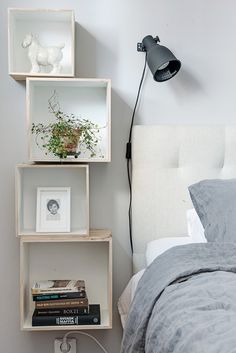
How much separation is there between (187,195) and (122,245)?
39 centimetres

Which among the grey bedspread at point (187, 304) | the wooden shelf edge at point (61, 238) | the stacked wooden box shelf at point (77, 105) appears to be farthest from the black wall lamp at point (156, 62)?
the grey bedspread at point (187, 304)

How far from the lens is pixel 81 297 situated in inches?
75.7

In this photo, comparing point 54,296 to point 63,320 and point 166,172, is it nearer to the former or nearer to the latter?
point 63,320

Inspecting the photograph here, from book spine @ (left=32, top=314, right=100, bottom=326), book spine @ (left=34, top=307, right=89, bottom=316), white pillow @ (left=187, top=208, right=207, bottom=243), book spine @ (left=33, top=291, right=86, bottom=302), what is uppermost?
white pillow @ (left=187, top=208, right=207, bottom=243)

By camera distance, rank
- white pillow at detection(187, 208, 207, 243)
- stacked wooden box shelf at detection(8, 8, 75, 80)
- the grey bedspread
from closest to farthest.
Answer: the grey bedspread, white pillow at detection(187, 208, 207, 243), stacked wooden box shelf at detection(8, 8, 75, 80)

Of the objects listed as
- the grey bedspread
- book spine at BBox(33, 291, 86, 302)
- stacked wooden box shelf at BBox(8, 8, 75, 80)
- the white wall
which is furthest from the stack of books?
stacked wooden box shelf at BBox(8, 8, 75, 80)

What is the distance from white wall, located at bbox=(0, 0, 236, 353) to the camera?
2078 mm

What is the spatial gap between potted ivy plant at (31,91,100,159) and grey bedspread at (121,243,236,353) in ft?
2.23

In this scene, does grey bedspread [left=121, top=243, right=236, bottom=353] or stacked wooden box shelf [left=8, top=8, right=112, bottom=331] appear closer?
grey bedspread [left=121, top=243, right=236, bottom=353]

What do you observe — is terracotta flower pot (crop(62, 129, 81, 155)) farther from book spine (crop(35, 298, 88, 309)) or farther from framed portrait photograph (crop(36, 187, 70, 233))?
book spine (crop(35, 298, 88, 309))

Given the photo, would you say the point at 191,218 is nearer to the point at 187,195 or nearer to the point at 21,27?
the point at 187,195

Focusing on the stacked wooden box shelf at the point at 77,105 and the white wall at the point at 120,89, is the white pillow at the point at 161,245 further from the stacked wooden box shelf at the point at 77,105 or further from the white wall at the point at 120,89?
the stacked wooden box shelf at the point at 77,105

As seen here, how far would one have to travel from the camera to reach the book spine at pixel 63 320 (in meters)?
1.88

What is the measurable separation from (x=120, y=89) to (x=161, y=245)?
0.76 meters
